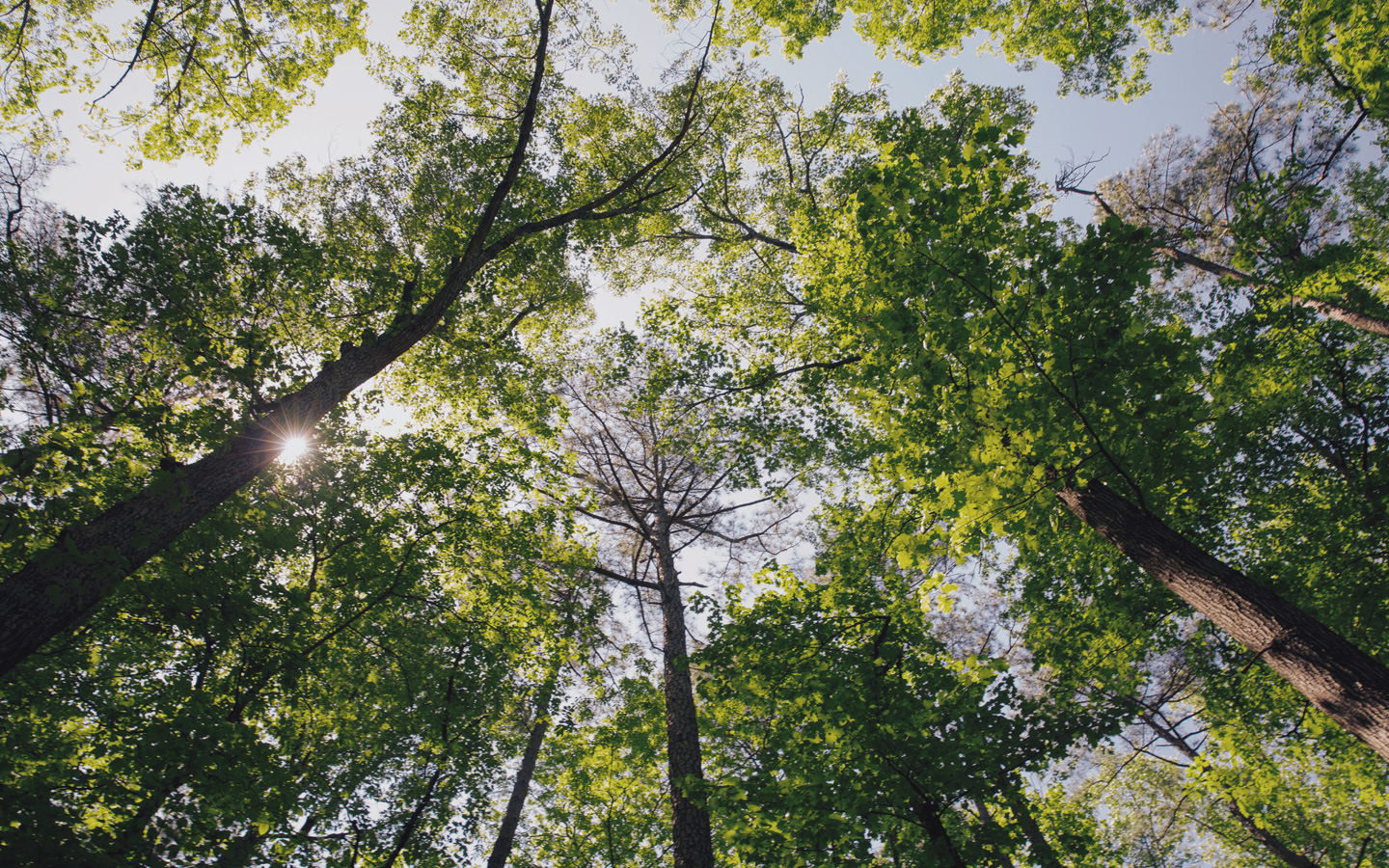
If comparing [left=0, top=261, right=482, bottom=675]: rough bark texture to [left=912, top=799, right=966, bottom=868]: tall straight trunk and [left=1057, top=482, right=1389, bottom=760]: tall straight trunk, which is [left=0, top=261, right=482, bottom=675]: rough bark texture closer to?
[left=912, top=799, right=966, bottom=868]: tall straight trunk

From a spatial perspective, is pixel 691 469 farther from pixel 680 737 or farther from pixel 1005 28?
pixel 1005 28

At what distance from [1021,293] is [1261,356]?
271 inches

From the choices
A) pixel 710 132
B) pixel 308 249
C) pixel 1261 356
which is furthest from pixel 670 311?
pixel 1261 356

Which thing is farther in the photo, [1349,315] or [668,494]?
[668,494]

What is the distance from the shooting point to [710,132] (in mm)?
11492

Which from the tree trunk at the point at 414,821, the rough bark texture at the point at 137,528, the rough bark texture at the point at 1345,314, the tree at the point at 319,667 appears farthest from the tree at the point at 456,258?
the rough bark texture at the point at 1345,314

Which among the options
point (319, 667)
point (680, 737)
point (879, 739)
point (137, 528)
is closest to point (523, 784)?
point (680, 737)

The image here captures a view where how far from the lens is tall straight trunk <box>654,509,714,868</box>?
20.2ft

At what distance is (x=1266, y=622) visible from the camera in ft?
12.1

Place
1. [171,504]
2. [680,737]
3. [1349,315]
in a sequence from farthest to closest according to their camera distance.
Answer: [1349,315]
[680,737]
[171,504]

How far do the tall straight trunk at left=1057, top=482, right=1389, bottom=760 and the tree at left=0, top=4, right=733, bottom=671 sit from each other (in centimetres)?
714

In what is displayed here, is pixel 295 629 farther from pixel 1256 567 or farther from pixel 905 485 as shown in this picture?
pixel 1256 567

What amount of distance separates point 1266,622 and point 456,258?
10548 mm

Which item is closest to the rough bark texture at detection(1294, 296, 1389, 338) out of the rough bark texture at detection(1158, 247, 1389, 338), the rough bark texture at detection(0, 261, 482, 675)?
the rough bark texture at detection(1158, 247, 1389, 338)
